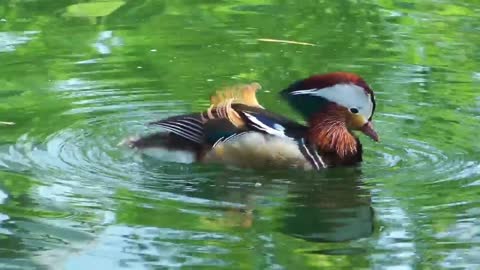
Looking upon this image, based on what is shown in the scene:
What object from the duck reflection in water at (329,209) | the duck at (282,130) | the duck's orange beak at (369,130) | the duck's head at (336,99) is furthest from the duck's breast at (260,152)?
the duck's orange beak at (369,130)

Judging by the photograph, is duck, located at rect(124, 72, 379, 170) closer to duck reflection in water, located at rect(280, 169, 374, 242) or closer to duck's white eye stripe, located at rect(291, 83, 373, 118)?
duck's white eye stripe, located at rect(291, 83, 373, 118)

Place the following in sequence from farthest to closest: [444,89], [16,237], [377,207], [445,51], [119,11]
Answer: [119,11]
[445,51]
[444,89]
[377,207]
[16,237]

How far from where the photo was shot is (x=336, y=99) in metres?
6.55

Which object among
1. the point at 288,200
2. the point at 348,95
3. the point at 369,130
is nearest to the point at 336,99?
the point at 348,95

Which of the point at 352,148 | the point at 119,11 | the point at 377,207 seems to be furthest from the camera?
the point at 119,11

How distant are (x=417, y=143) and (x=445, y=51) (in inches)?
84.0

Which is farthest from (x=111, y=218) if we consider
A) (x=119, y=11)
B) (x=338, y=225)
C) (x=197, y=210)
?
(x=119, y=11)

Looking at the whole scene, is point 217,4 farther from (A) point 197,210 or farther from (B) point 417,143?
(A) point 197,210

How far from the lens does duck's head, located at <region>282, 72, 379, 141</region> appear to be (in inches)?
256

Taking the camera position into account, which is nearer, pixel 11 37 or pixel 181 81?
pixel 181 81

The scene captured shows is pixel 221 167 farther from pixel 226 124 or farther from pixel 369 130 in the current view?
pixel 369 130

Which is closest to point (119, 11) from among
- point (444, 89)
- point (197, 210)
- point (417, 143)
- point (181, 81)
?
A: point (181, 81)

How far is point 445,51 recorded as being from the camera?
8.69 metres

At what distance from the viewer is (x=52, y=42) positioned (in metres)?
8.80
